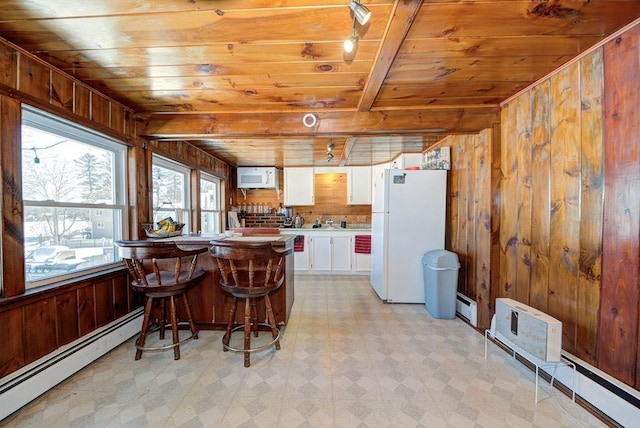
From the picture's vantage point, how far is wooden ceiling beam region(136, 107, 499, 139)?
2.22 m

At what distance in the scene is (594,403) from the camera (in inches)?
54.5

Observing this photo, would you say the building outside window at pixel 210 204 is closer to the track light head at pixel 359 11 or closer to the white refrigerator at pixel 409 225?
the white refrigerator at pixel 409 225

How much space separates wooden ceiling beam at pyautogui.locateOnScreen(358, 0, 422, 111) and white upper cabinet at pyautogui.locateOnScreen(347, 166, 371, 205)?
2.80 metres

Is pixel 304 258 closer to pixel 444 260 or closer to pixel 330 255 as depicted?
pixel 330 255

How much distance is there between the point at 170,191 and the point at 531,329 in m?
3.79

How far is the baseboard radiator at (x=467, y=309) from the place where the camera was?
2412 millimetres

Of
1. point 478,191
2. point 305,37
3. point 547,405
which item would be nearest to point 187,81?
point 305,37

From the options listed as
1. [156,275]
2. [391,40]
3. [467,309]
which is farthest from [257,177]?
[467,309]

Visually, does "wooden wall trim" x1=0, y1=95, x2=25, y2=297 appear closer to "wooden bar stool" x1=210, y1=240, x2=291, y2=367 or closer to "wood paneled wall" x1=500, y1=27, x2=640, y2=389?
"wooden bar stool" x1=210, y1=240, x2=291, y2=367

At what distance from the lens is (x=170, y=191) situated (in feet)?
10.1

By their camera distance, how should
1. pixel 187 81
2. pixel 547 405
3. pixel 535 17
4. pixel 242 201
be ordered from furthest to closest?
pixel 242 201, pixel 187 81, pixel 547 405, pixel 535 17

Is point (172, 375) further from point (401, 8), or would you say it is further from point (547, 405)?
point (401, 8)

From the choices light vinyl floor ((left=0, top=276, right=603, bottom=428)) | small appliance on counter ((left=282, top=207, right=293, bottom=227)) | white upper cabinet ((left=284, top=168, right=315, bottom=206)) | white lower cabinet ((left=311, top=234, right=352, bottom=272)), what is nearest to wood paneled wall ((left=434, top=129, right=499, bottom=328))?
light vinyl floor ((left=0, top=276, right=603, bottom=428))

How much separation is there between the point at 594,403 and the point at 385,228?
6.53 ft
